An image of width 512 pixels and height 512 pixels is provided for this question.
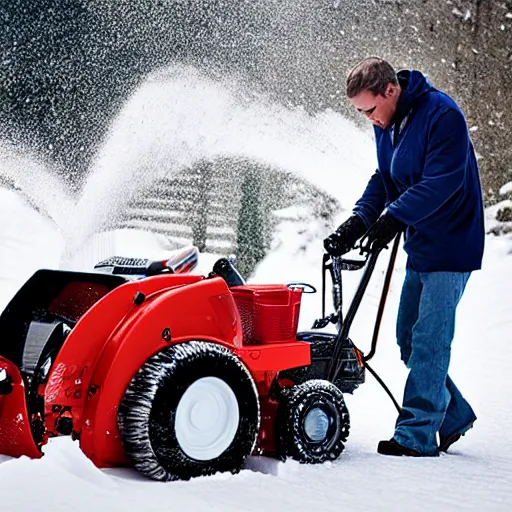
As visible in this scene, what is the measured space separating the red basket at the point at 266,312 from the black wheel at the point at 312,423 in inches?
5.6

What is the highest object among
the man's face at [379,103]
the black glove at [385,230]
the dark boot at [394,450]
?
the man's face at [379,103]

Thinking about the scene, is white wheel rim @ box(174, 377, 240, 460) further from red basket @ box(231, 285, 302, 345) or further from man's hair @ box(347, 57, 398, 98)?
man's hair @ box(347, 57, 398, 98)

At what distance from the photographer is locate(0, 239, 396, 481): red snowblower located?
5.52 feet

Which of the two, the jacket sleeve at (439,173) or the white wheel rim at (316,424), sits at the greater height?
the jacket sleeve at (439,173)

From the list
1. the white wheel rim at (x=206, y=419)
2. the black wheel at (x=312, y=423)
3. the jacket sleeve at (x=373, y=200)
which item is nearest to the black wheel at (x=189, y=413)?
the white wheel rim at (x=206, y=419)

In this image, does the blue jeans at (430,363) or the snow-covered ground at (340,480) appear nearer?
the snow-covered ground at (340,480)

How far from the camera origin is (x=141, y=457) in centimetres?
166

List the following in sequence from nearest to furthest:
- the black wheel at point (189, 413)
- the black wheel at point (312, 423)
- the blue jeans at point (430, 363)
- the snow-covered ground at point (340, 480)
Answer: the snow-covered ground at point (340, 480), the black wheel at point (189, 413), the black wheel at point (312, 423), the blue jeans at point (430, 363)

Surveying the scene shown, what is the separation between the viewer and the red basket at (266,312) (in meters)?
2.03

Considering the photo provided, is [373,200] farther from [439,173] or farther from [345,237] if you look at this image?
[439,173]

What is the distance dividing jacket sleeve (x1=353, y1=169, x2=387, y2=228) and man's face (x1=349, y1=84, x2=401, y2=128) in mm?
235

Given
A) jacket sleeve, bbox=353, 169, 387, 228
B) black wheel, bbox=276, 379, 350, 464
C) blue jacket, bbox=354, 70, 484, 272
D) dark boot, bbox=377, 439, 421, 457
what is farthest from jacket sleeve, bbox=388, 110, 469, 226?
dark boot, bbox=377, 439, 421, 457

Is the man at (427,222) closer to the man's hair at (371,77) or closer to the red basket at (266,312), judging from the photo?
the man's hair at (371,77)

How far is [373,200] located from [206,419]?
3.27 ft
